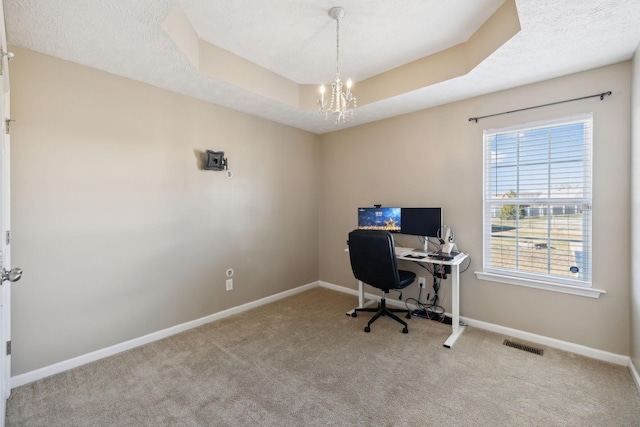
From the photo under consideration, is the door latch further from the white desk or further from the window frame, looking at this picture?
the window frame

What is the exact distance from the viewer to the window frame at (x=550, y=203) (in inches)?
95.2

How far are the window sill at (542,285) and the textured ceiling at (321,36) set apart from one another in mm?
1856

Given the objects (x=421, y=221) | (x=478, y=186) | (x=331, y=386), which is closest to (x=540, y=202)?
(x=478, y=186)

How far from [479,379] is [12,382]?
3372 millimetres

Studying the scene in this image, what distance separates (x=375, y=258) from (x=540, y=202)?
5.29 feet

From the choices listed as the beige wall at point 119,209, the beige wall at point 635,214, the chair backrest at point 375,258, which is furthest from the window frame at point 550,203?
the beige wall at point 119,209

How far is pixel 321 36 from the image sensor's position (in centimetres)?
238

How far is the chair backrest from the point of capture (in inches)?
110

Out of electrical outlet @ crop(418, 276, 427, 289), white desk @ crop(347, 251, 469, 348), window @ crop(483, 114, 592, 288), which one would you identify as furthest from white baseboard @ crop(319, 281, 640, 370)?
window @ crop(483, 114, 592, 288)

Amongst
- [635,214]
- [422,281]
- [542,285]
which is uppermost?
[635,214]

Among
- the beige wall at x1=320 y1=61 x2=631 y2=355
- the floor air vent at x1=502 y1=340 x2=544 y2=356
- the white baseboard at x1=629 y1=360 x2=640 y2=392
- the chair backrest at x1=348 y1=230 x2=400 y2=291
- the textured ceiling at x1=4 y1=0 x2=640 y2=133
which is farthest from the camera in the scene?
the chair backrest at x1=348 y1=230 x2=400 y2=291

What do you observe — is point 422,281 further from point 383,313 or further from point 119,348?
point 119,348

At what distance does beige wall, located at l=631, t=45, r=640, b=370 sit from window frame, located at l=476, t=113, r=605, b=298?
0.24m

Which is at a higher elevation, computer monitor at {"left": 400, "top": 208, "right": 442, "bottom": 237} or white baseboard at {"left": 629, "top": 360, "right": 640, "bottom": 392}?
computer monitor at {"left": 400, "top": 208, "right": 442, "bottom": 237}
